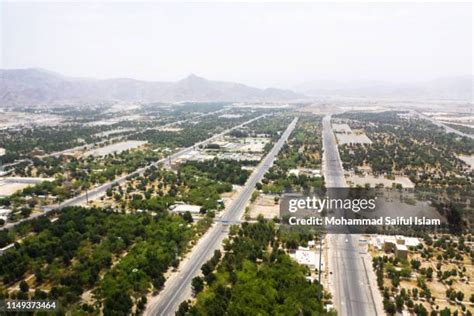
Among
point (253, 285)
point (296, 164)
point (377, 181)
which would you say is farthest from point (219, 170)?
point (253, 285)

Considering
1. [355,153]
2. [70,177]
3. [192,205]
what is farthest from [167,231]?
[355,153]

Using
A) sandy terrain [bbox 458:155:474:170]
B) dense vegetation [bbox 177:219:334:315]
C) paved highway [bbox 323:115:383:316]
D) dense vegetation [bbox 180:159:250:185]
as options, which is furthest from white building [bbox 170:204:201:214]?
sandy terrain [bbox 458:155:474:170]

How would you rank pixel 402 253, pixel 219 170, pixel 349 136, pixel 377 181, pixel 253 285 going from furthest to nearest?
pixel 349 136, pixel 219 170, pixel 377 181, pixel 402 253, pixel 253 285

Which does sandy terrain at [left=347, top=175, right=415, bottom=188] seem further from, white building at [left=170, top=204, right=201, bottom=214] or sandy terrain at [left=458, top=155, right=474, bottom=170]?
white building at [left=170, top=204, right=201, bottom=214]

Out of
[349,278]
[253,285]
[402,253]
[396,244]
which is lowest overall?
[349,278]

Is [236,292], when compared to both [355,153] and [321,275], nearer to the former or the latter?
[321,275]

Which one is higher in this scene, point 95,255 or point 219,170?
point 219,170

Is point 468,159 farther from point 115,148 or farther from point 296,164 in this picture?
point 115,148
